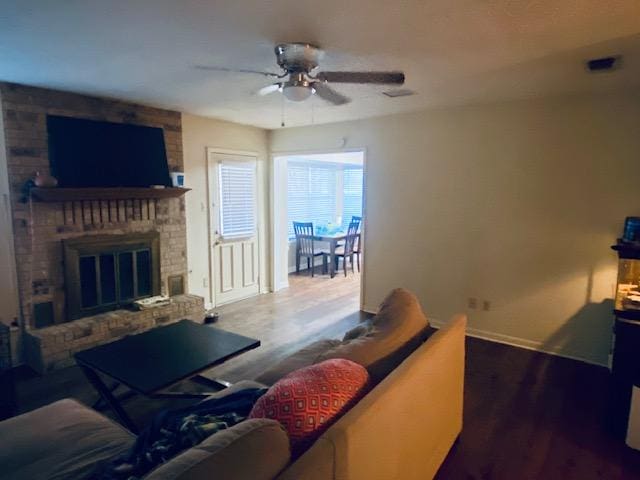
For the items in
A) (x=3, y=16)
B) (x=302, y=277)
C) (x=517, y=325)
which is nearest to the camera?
(x=3, y=16)

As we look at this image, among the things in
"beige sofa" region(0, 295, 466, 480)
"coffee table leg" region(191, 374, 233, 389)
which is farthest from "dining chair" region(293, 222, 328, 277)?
"beige sofa" region(0, 295, 466, 480)

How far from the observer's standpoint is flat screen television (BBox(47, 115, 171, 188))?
357cm

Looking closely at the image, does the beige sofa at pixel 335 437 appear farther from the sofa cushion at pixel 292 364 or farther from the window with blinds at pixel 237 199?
the window with blinds at pixel 237 199

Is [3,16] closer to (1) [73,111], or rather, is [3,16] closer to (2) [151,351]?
(1) [73,111]

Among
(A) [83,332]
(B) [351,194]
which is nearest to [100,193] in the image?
(A) [83,332]

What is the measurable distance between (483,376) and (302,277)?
4109 millimetres

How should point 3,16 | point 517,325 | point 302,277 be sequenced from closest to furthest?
point 3,16 < point 517,325 < point 302,277

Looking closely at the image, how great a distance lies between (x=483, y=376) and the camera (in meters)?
3.28

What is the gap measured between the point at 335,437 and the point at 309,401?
0.18 m

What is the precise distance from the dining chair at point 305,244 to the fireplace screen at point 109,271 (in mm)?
3086

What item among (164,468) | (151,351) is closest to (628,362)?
(164,468)

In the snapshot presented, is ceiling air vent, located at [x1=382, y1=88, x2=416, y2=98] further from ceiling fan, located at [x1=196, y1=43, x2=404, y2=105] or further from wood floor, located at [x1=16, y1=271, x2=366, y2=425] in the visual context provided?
wood floor, located at [x1=16, y1=271, x2=366, y2=425]

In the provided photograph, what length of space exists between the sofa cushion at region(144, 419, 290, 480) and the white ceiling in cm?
182

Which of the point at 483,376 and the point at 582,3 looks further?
the point at 483,376
